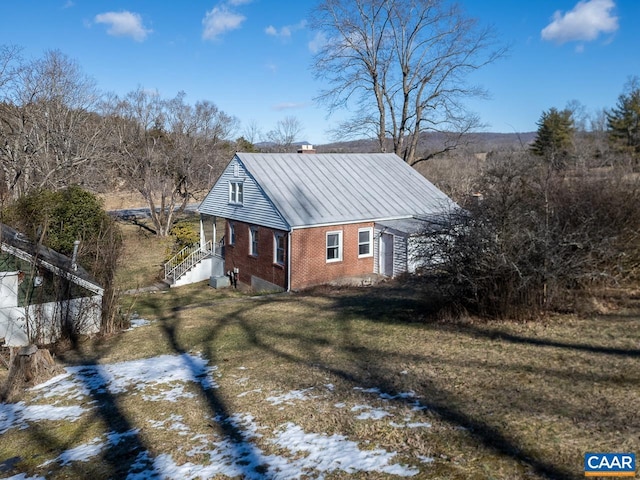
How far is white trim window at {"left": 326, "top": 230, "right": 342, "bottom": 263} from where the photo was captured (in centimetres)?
2153

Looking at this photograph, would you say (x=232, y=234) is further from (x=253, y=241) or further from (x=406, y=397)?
(x=406, y=397)

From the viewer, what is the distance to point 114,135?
130 feet

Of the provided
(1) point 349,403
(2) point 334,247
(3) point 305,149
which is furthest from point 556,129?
(1) point 349,403

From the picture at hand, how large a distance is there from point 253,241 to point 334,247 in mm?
4123

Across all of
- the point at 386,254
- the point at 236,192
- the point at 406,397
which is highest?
the point at 236,192

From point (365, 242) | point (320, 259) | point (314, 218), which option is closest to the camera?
point (314, 218)

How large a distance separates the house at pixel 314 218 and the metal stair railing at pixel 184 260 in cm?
225

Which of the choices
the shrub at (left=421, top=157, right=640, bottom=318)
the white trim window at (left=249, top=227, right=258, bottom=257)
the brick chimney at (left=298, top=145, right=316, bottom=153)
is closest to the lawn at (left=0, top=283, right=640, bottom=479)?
the shrub at (left=421, top=157, right=640, bottom=318)

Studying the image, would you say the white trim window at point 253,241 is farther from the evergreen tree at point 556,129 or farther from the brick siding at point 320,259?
the evergreen tree at point 556,129

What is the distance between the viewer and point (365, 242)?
2242 cm

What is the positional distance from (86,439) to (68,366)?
467 centimetres

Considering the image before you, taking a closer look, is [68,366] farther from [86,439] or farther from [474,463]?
[474,463]

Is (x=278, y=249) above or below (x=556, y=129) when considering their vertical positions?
below

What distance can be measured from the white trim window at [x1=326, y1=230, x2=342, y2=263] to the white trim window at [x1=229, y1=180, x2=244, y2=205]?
4960 mm
